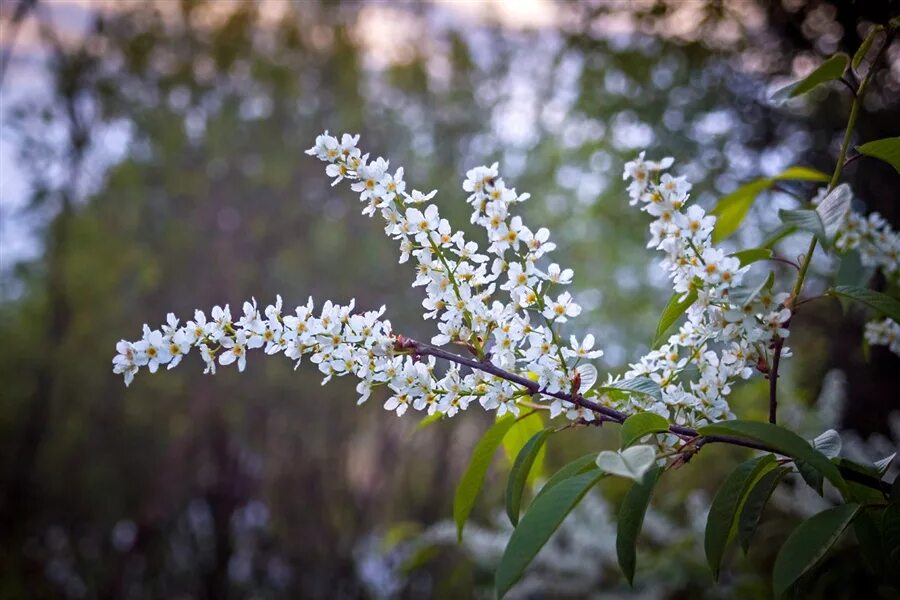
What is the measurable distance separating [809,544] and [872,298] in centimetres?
26

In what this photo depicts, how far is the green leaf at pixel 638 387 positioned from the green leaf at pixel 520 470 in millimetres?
79

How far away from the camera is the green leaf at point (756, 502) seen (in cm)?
82

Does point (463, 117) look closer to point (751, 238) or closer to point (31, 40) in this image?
point (751, 238)

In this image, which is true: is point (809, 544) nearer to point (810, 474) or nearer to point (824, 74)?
point (810, 474)

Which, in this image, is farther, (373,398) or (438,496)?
(438,496)

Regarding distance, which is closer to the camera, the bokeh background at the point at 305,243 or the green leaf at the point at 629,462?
the green leaf at the point at 629,462

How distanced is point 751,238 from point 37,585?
7.73ft

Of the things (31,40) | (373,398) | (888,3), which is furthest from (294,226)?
(888,3)

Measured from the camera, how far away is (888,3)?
1471mm

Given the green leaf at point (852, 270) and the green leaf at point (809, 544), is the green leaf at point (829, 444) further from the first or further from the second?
the green leaf at point (852, 270)

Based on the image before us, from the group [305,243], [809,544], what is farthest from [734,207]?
[305,243]

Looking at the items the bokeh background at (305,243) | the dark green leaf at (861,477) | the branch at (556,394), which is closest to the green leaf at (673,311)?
the branch at (556,394)

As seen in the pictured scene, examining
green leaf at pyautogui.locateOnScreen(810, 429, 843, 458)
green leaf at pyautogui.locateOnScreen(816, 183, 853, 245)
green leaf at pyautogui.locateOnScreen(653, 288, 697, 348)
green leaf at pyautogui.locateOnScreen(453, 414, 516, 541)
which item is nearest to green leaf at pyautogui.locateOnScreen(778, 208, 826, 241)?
green leaf at pyautogui.locateOnScreen(816, 183, 853, 245)

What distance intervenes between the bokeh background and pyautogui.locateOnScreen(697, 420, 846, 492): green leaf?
51.2 inches
